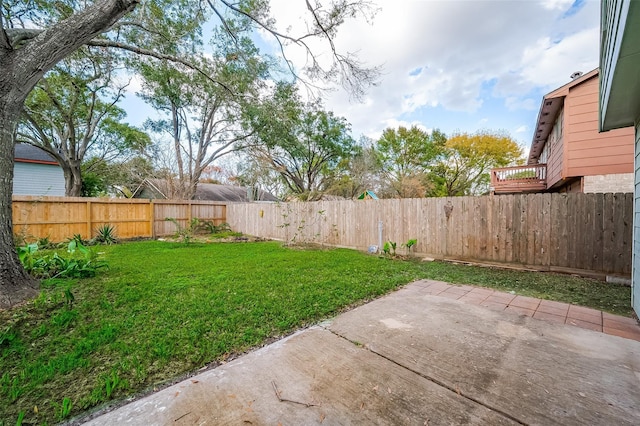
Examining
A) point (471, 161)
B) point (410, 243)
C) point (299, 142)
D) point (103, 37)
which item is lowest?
point (410, 243)

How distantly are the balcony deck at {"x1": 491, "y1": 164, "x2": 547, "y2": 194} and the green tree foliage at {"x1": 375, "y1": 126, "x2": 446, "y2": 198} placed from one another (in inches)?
272

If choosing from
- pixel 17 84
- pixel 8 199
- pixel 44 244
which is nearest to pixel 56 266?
pixel 8 199

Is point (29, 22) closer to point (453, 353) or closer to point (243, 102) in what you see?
point (243, 102)

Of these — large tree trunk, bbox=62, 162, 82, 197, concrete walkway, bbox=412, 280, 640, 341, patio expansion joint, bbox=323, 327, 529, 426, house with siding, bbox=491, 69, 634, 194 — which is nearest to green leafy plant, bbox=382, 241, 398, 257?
concrete walkway, bbox=412, 280, 640, 341

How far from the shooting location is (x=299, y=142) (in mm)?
14852

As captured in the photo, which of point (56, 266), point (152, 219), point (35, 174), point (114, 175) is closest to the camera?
point (56, 266)

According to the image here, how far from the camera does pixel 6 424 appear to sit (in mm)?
1263

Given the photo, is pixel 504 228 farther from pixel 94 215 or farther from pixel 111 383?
pixel 94 215

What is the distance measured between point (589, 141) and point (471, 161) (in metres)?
13.4

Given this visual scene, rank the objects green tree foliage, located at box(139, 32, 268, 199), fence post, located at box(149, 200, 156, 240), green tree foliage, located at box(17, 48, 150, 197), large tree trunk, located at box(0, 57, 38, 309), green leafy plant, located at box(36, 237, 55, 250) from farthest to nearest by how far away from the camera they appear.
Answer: green tree foliage, located at box(139, 32, 268, 199) < fence post, located at box(149, 200, 156, 240) < green tree foliage, located at box(17, 48, 150, 197) < green leafy plant, located at box(36, 237, 55, 250) < large tree trunk, located at box(0, 57, 38, 309)

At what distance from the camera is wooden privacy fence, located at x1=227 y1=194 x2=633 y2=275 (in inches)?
153

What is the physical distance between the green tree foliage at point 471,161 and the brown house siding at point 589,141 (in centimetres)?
1240

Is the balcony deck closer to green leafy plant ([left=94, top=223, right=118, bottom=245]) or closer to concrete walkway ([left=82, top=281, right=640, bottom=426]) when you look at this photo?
concrete walkway ([left=82, top=281, right=640, bottom=426])

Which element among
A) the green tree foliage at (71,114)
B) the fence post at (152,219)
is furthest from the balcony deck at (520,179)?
the green tree foliage at (71,114)
